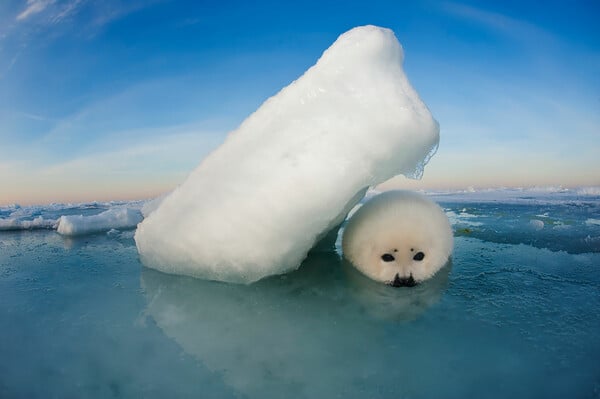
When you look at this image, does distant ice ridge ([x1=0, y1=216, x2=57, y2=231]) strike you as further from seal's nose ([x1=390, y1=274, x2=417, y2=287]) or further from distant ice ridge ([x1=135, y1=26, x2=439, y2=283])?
seal's nose ([x1=390, y1=274, x2=417, y2=287])

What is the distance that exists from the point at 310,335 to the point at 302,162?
1098mm

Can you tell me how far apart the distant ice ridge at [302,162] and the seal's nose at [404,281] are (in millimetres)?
669

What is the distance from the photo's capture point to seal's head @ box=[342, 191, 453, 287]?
262 cm

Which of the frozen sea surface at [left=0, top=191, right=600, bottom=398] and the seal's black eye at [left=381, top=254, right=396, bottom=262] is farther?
the seal's black eye at [left=381, top=254, right=396, bottom=262]

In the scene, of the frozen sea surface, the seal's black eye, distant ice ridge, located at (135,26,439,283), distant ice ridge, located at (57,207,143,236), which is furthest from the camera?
distant ice ridge, located at (57,207,143,236)

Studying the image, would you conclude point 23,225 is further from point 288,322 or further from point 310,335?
point 310,335

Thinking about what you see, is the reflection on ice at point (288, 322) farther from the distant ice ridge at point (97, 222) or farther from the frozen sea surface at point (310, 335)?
the distant ice ridge at point (97, 222)

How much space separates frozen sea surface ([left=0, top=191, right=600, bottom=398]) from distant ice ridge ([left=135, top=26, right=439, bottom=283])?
0.34 metres

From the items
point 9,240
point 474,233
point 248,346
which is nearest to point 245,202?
point 248,346

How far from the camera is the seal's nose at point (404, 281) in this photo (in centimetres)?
255

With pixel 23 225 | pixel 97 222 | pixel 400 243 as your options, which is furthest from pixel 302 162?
pixel 23 225

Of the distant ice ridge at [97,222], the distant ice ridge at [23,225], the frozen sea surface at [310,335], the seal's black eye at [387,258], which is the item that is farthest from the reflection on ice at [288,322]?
the distant ice ridge at [23,225]

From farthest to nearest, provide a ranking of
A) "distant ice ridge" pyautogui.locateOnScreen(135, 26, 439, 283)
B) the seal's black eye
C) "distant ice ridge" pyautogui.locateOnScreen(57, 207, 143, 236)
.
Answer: "distant ice ridge" pyautogui.locateOnScreen(57, 207, 143, 236) → the seal's black eye → "distant ice ridge" pyautogui.locateOnScreen(135, 26, 439, 283)

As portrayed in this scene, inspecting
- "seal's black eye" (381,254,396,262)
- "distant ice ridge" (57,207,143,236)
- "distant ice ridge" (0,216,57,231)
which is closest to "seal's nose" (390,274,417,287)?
"seal's black eye" (381,254,396,262)
